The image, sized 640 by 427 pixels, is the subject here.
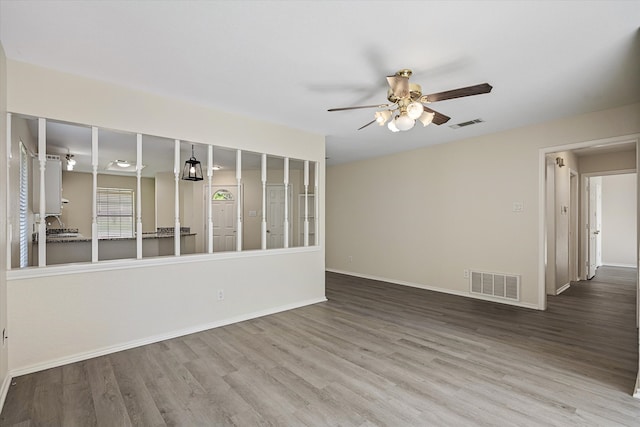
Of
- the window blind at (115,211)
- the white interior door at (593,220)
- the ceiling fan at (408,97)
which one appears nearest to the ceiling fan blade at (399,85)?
the ceiling fan at (408,97)

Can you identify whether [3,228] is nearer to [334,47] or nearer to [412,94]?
[334,47]

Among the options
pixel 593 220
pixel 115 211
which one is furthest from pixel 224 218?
pixel 593 220

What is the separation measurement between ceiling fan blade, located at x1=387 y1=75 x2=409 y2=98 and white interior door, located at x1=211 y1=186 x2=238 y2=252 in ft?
21.3

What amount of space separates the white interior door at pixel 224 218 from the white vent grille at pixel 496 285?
582 centimetres

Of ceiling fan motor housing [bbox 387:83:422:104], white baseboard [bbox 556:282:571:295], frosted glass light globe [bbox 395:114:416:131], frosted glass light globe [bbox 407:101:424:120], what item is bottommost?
white baseboard [bbox 556:282:571:295]

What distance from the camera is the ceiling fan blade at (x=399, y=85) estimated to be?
2.51 metres

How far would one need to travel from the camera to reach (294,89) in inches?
127

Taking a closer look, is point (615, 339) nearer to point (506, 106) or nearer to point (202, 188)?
point (506, 106)

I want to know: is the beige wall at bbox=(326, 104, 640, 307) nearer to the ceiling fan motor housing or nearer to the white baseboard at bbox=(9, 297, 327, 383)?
the white baseboard at bbox=(9, 297, 327, 383)

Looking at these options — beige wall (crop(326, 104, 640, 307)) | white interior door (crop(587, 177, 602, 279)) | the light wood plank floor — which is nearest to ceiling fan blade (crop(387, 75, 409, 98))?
the light wood plank floor

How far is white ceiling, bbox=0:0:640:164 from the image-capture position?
202 centimetres

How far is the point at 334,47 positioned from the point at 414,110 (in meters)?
0.80

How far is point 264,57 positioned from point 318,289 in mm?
Result: 3369

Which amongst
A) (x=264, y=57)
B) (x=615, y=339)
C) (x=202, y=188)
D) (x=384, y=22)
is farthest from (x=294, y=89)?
(x=202, y=188)
